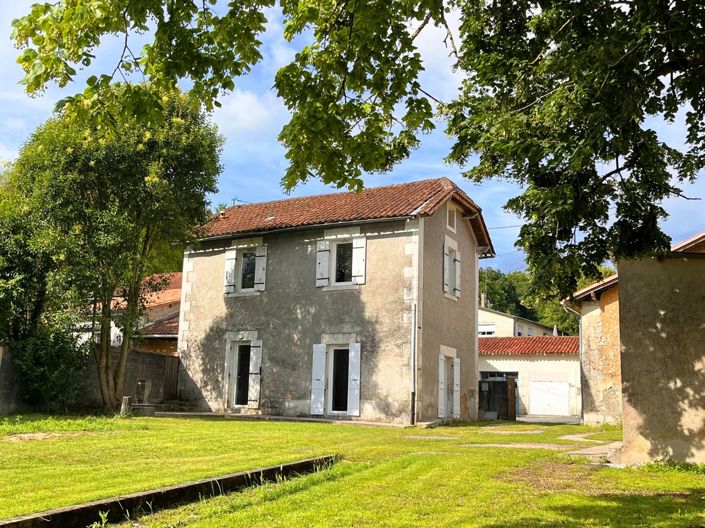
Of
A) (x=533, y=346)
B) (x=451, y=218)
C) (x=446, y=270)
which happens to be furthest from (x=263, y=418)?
(x=533, y=346)

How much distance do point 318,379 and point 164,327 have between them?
727 cm

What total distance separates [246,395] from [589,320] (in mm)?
10209

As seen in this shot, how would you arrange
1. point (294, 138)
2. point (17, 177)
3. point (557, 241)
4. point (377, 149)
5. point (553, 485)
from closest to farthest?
point (294, 138) < point (377, 149) < point (553, 485) < point (557, 241) < point (17, 177)

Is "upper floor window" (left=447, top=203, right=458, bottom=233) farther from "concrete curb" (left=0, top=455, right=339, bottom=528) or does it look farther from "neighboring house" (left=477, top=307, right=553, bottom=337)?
"neighboring house" (left=477, top=307, right=553, bottom=337)

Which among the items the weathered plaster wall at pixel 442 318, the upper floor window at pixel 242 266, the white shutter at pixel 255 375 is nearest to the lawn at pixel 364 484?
the weathered plaster wall at pixel 442 318

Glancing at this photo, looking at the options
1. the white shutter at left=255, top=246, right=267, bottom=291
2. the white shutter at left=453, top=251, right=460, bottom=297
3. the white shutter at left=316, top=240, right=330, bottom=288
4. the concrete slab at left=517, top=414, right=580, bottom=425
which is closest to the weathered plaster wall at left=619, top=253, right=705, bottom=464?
the white shutter at left=316, top=240, right=330, bottom=288

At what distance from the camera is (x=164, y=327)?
22.1m

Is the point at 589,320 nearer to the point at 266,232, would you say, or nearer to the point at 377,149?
the point at 266,232

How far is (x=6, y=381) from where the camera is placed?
49.6 ft

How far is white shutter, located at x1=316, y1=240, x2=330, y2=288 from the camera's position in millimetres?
17859

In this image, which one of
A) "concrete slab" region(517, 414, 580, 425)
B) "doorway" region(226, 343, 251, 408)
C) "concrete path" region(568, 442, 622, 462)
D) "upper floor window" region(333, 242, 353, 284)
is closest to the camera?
"concrete path" region(568, 442, 622, 462)

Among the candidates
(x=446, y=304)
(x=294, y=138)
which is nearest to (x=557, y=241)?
(x=294, y=138)

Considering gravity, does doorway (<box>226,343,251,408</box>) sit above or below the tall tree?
below

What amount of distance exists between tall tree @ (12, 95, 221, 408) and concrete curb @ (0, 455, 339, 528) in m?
10.5
